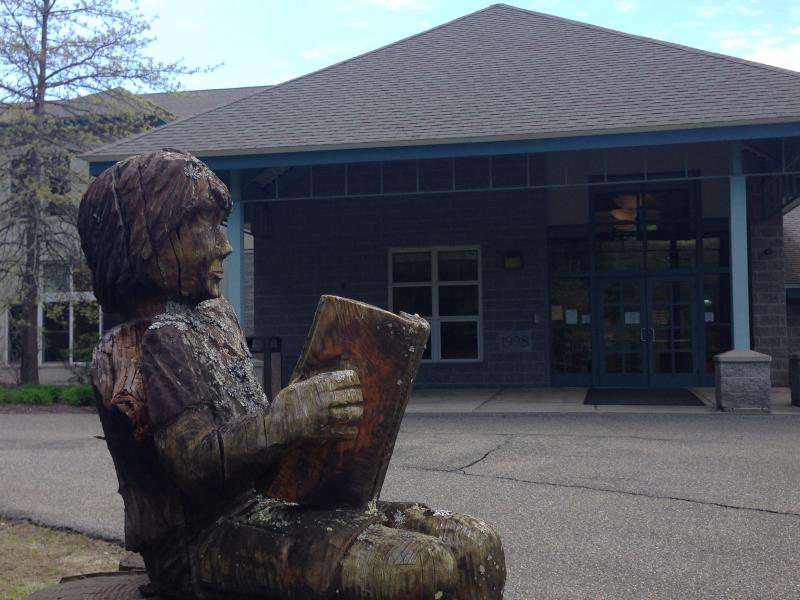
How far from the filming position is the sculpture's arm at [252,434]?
5.87ft

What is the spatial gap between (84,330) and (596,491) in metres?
16.7

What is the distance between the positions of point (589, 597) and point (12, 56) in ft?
50.0

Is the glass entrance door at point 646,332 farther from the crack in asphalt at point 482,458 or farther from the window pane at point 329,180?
the crack in asphalt at point 482,458

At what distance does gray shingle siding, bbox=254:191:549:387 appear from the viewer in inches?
608

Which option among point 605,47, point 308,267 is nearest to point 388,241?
point 308,267

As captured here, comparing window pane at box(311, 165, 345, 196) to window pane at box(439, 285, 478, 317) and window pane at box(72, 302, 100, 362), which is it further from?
window pane at box(72, 302, 100, 362)

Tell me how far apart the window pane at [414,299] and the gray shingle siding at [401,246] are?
0.98 ft

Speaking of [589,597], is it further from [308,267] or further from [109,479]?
[308,267]

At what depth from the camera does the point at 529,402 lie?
12766mm

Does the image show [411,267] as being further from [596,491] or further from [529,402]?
[596,491]

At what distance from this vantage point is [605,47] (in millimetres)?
14633

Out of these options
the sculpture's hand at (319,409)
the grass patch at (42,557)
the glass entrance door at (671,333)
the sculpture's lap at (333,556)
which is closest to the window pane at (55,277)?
the grass patch at (42,557)

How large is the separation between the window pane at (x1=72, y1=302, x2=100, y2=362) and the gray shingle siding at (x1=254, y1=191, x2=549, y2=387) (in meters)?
3.30

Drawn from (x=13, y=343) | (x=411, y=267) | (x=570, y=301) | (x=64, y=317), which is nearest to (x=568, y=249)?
(x=570, y=301)
